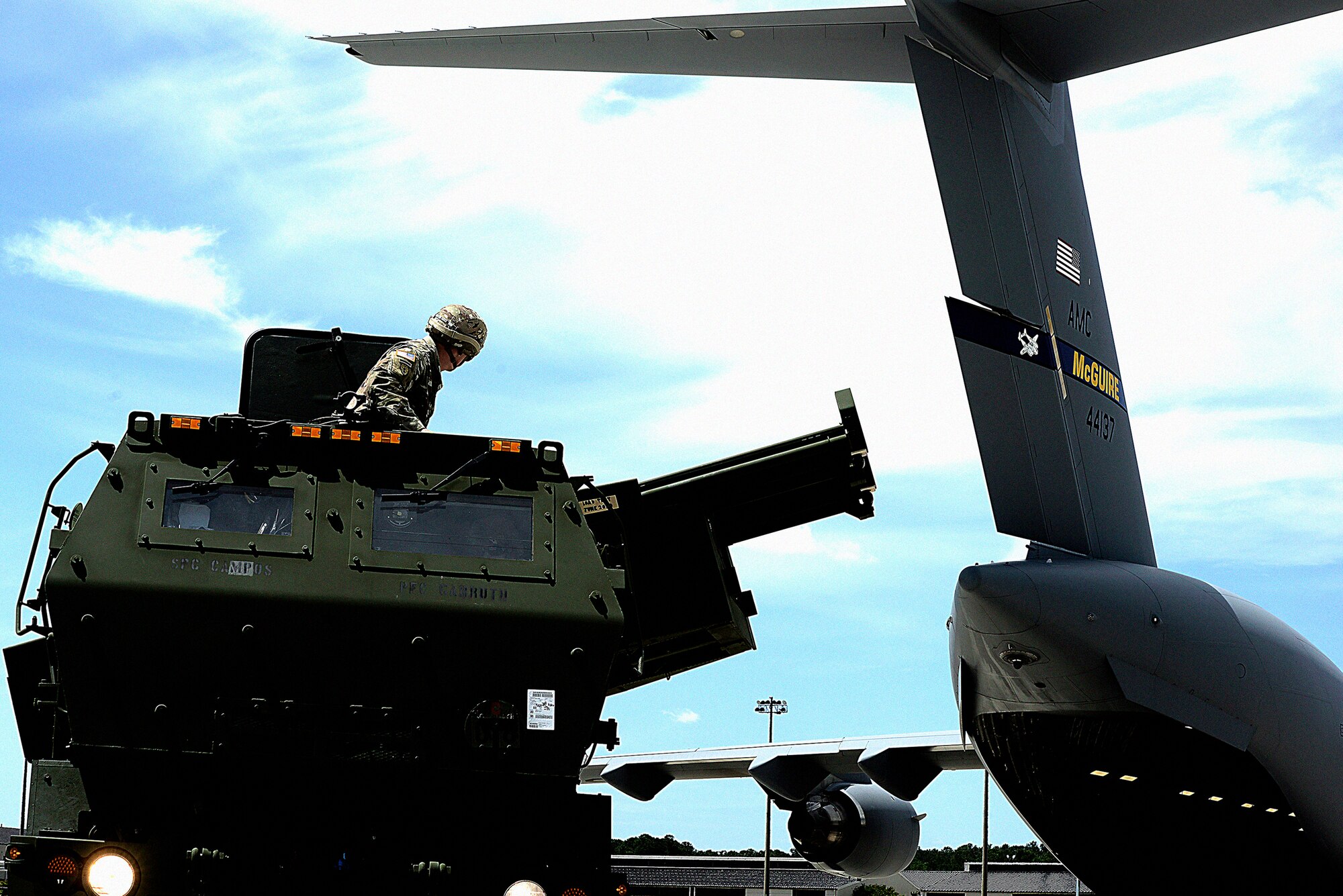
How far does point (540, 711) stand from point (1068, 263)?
9121mm

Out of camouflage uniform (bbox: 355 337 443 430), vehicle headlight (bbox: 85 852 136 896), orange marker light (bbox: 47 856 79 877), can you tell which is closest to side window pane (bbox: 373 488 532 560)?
camouflage uniform (bbox: 355 337 443 430)

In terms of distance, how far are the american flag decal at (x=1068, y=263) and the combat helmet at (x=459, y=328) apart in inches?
290

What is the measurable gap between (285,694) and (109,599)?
77 cm

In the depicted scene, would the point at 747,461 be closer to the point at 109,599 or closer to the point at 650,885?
the point at 109,599

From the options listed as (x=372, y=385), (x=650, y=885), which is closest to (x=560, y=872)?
(x=372, y=385)

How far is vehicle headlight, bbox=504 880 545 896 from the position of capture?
5.60m

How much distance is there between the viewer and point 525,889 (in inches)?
221

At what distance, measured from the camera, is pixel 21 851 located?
5109 millimetres

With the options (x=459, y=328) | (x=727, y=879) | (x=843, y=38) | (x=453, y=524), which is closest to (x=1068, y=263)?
(x=843, y=38)

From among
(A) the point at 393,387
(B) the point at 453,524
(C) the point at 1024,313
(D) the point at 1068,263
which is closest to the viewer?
(B) the point at 453,524

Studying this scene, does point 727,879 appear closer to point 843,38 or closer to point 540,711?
point 843,38

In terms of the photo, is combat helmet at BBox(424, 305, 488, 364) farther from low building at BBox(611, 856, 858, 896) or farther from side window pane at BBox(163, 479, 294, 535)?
low building at BBox(611, 856, 858, 896)

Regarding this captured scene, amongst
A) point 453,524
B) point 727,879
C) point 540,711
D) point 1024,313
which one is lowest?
point 727,879

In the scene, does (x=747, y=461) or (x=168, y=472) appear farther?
(x=747, y=461)
